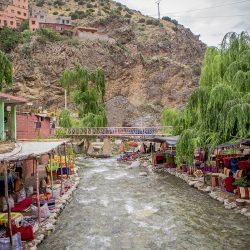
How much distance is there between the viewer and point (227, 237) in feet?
35.6

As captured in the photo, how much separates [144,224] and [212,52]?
36.2 ft

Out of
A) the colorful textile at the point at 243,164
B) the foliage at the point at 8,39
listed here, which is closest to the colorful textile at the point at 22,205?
the colorful textile at the point at 243,164

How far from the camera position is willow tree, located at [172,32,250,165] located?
12727mm

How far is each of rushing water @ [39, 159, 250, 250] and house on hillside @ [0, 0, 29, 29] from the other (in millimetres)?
62227

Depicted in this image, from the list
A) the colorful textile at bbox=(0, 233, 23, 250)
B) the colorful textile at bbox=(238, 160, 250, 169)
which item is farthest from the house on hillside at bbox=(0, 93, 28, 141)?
the colorful textile at bbox=(238, 160, 250, 169)

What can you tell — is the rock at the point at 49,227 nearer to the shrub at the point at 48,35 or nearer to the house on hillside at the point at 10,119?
the house on hillside at the point at 10,119

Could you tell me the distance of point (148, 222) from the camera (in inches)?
500

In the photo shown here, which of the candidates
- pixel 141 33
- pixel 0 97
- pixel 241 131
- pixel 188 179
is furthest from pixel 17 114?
pixel 141 33

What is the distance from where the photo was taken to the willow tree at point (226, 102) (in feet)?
41.8

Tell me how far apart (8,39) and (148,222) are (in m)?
58.2

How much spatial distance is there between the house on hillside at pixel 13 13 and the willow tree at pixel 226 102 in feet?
208

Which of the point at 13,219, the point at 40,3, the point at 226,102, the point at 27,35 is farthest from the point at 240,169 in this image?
the point at 40,3

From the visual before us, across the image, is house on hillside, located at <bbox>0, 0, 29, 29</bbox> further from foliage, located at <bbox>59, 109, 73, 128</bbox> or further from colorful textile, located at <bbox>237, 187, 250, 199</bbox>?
colorful textile, located at <bbox>237, 187, 250, 199</bbox>

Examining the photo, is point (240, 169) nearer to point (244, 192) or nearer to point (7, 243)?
point (244, 192)
